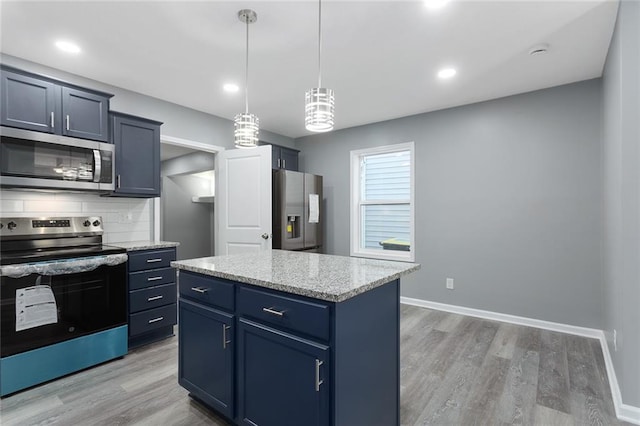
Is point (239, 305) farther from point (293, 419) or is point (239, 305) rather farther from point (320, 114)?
point (320, 114)

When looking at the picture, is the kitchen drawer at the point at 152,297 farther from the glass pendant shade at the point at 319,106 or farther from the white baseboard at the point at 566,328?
the white baseboard at the point at 566,328

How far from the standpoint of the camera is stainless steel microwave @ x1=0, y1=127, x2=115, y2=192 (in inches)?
91.5

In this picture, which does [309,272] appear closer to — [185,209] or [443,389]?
[443,389]

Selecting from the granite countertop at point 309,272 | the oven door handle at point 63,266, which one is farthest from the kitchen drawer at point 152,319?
the granite countertop at point 309,272

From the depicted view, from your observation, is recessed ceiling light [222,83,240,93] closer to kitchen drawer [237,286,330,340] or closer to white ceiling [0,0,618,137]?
white ceiling [0,0,618,137]

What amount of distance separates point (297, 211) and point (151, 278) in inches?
79.3

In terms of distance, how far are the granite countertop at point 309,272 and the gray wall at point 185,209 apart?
4.02 meters

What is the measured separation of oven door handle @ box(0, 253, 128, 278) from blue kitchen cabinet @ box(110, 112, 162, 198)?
0.72 meters

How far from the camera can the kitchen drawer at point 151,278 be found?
282 cm

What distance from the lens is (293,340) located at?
145 centimetres

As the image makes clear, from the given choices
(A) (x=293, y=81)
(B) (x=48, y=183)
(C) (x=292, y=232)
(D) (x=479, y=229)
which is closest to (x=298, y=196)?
(C) (x=292, y=232)

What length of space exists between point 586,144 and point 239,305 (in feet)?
11.7

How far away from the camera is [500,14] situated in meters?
2.12

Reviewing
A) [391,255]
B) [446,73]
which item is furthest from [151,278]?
[446,73]
